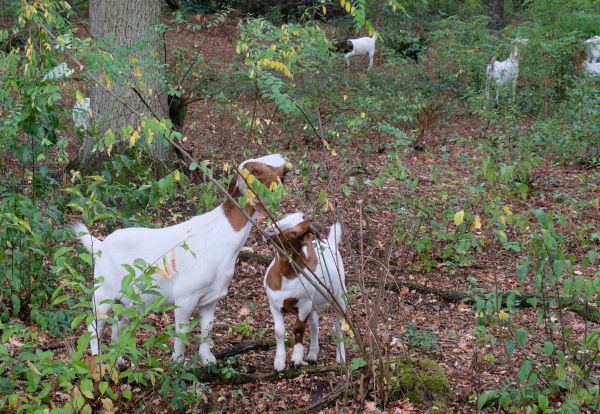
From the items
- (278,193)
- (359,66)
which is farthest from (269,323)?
(359,66)

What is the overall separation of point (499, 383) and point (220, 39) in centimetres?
1857

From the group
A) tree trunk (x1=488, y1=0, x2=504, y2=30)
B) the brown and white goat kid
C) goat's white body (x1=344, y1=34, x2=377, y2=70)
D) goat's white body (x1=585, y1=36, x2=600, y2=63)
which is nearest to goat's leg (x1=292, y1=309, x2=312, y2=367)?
the brown and white goat kid

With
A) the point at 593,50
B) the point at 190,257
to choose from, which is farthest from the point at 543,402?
the point at 593,50

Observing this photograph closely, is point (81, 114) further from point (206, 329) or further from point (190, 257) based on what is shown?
point (206, 329)

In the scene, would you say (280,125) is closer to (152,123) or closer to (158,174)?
(158,174)

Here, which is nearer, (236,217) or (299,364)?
(236,217)

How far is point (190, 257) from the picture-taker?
4629 millimetres

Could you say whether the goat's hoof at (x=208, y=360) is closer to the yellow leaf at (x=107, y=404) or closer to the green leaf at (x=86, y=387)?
the yellow leaf at (x=107, y=404)

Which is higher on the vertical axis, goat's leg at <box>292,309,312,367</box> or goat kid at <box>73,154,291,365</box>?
goat kid at <box>73,154,291,365</box>

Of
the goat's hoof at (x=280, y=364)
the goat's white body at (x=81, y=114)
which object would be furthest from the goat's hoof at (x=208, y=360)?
the goat's white body at (x=81, y=114)

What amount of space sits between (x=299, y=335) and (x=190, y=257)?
33.3 inches

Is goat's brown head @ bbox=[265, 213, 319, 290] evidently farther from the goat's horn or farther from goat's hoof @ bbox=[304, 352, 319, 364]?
goat's hoof @ bbox=[304, 352, 319, 364]

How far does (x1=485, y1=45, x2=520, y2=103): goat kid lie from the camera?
14977mm

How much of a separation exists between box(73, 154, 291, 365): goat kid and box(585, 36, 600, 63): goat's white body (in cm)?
1191
